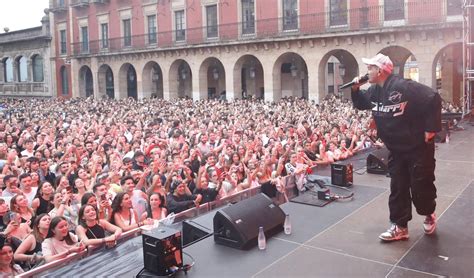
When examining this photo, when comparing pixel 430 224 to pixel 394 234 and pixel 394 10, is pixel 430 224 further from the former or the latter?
pixel 394 10

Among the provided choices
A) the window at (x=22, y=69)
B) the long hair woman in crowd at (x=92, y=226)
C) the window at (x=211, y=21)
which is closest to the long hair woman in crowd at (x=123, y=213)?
the long hair woman in crowd at (x=92, y=226)

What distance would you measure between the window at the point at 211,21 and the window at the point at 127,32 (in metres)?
7.21

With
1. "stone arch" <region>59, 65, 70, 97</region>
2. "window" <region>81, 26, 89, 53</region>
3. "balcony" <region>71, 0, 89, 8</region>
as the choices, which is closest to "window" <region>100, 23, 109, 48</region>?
"window" <region>81, 26, 89, 53</region>

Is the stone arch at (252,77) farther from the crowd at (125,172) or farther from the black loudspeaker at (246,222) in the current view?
the black loudspeaker at (246,222)

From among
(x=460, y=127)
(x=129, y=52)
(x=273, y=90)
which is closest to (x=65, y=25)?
(x=129, y=52)

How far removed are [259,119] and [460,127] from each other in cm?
606

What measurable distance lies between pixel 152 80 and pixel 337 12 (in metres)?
15.0

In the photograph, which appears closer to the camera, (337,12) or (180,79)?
(337,12)

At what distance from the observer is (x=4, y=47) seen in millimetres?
45250

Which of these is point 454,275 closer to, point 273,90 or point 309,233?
point 309,233

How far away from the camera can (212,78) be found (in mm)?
32688

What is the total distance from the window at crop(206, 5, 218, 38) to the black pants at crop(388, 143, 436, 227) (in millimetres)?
25124

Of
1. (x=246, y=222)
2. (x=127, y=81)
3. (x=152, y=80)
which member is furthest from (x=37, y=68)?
(x=246, y=222)

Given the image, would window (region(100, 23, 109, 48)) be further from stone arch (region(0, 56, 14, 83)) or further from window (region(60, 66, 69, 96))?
stone arch (region(0, 56, 14, 83))
